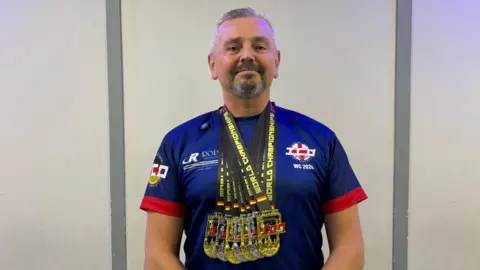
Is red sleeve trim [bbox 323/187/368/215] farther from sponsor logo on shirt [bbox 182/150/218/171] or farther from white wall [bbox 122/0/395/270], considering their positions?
white wall [bbox 122/0/395/270]

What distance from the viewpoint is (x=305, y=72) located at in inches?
76.6

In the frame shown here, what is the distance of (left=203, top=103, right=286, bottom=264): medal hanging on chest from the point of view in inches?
47.5

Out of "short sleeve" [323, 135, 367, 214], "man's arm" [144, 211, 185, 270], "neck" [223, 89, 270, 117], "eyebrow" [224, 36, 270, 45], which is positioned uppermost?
"eyebrow" [224, 36, 270, 45]

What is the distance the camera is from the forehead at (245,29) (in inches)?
51.6

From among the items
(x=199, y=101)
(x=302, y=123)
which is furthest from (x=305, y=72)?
(x=302, y=123)
